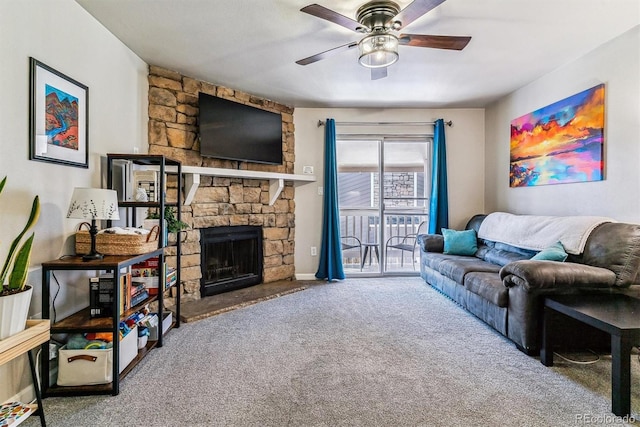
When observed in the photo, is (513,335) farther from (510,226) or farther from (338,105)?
(338,105)

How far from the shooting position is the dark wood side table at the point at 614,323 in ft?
5.54

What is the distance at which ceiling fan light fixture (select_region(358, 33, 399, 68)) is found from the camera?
226cm

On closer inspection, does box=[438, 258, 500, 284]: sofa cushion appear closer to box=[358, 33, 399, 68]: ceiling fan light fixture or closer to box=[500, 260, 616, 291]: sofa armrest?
box=[500, 260, 616, 291]: sofa armrest

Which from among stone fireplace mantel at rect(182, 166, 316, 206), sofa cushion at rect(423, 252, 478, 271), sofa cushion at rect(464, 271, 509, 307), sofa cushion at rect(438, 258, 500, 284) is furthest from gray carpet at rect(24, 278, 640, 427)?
stone fireplace mantel at rect(182, 166, 316, 206)

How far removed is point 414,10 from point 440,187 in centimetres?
302

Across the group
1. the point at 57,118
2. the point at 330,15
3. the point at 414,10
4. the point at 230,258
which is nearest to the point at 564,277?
the point at 414,10

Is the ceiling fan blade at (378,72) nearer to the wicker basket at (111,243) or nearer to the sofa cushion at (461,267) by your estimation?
the sofa cushion at (461,267)

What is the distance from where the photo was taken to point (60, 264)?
6.02 ft

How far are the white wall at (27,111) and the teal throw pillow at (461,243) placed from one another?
366 centimetres

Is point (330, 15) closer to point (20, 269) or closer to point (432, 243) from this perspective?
point (20, 269)

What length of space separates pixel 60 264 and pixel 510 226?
3851 mm

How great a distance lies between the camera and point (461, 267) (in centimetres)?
334

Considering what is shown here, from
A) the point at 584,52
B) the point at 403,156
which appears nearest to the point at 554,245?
the point at 584,52

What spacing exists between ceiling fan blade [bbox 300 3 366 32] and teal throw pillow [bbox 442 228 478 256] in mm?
2827
